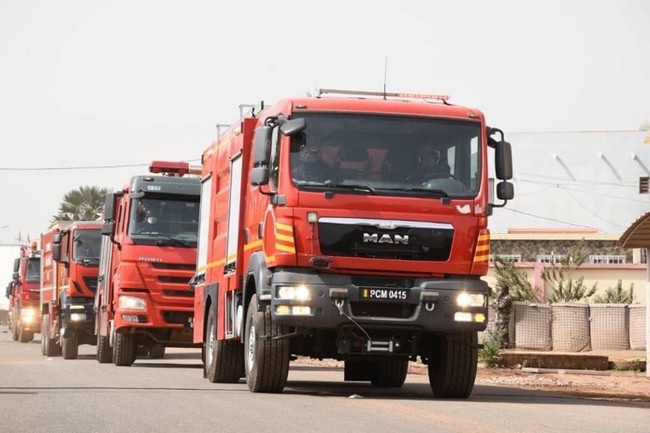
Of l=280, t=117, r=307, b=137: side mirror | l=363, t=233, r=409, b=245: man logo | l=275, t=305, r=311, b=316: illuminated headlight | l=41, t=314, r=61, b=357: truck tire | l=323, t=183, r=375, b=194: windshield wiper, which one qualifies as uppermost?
l=280, t=117, r=307, b=137: side mirror

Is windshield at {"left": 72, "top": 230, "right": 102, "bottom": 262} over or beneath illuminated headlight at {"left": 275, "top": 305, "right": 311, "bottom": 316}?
over

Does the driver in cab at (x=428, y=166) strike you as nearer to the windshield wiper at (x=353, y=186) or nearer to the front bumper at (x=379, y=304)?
the windshield wiper at (x=353, y=186)

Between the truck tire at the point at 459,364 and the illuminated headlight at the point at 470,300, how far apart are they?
641 mm

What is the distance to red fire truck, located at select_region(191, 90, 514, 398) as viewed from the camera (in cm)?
1584

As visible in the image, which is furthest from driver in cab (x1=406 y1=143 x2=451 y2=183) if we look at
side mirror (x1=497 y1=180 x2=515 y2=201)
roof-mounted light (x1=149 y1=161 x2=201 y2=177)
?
roof-mounted light (x1=149 y1=161 x2=201 y2=177)

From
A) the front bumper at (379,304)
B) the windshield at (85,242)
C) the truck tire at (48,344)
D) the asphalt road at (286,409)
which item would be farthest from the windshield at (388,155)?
the truck tire at (48,344)

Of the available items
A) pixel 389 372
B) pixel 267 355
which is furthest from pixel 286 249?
pixel 389 372

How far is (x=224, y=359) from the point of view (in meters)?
19.8

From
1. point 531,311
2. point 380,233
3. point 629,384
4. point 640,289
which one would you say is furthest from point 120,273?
point 640,289

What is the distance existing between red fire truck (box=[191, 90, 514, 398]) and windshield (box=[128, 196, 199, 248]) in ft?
28.8

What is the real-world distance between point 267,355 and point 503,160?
3.55m

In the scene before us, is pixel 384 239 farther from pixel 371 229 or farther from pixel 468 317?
pixel 468 317

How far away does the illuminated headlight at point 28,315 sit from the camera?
50.7m

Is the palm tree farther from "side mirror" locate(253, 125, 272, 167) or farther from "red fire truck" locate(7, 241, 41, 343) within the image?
"side mirror" locate(253, 125, 272, 167)
